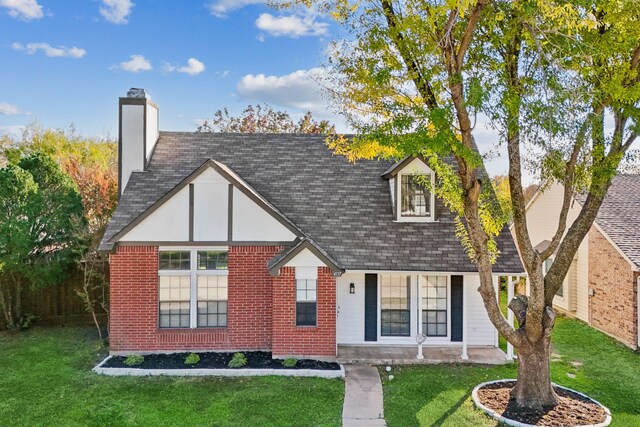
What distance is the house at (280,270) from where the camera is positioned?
11.8 metres

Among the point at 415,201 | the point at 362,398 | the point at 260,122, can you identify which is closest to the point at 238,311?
the point at 362,398

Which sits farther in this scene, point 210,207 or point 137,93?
point 137,93

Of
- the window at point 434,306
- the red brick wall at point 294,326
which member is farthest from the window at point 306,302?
the window at point 434,306

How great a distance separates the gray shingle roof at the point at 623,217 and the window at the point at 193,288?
40.7 ft

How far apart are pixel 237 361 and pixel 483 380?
609 centimetres

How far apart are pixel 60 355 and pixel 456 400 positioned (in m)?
10.4

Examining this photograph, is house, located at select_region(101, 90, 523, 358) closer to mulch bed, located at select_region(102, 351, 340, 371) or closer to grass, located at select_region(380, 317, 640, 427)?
mulch bed, located at select_region(102, 351, 340, 371)

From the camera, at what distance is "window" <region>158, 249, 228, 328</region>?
1216 cm

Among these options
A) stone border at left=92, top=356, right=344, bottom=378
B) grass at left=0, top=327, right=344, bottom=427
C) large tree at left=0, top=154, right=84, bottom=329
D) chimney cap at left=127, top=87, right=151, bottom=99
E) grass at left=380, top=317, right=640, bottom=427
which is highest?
chimney cap at left=127, top=87, right=151, bottom=99

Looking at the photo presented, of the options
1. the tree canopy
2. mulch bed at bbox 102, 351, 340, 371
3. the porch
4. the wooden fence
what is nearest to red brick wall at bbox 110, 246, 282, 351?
mulch bed at bbox 102, 351, 340, 371

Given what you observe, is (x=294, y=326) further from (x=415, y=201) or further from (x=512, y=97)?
(x=512, y=97)

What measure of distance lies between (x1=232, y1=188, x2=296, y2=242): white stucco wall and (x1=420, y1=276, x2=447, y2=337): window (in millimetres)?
4472

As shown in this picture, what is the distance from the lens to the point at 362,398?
926 centimetres

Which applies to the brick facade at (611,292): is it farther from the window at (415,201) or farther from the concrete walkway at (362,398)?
the concrete walkway at (362,398)
